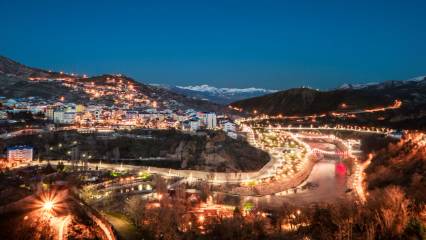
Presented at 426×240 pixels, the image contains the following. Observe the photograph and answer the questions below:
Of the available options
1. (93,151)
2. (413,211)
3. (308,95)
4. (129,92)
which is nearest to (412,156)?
(413,211)

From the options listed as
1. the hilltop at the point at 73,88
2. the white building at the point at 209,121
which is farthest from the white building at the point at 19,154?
the hilltop at the point at 73,88

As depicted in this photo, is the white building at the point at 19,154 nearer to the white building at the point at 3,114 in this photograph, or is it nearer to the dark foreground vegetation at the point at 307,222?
the white building at the point at 3,114

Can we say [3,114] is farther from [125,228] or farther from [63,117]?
[125,228]

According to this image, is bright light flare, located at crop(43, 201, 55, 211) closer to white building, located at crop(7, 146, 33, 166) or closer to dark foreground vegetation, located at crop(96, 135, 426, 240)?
dark foreground vegetation, located at crop(96, 135, 426, 240)

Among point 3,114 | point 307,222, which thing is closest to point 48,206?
point 307,222

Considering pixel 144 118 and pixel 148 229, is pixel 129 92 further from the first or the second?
pixel 148 229

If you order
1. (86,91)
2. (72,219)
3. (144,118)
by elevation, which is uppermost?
(86,91)

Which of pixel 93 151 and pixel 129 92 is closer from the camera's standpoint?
pixel 93 151

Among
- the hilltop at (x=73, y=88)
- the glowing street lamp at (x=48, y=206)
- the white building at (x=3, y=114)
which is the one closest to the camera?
the glowing street lamp at (x=48, y=206)

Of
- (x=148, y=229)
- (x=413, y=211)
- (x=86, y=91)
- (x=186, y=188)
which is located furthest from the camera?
(x=86, y=91)

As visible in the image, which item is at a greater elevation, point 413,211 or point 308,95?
point 308,95
